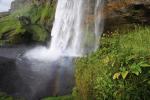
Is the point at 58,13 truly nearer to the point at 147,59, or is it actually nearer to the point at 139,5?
the point at 139,5

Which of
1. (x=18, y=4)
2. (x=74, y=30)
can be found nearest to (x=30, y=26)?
(x=74, y=30)

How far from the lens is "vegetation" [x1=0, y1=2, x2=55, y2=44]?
30.3 m

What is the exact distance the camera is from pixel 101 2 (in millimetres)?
20750

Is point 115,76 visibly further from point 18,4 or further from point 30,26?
point 18,4

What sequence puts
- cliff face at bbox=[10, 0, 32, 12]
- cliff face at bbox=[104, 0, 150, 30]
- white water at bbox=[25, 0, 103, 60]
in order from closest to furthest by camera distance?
cliff face at bbox=[104, 0, 150, 30] → white water at bbox=[25, 0, 103, 60] → cliff face at bbox=[10, 0, 32, 12]

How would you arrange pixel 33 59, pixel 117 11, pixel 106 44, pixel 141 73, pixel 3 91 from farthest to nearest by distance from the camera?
pixel 33 59
pixel 117 11
pixel 3 91
pixel 106 44
pixel 141 73

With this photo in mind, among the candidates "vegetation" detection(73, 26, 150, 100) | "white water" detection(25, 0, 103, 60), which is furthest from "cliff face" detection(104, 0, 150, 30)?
"vegetation" detection(73, 26, 150, 100)

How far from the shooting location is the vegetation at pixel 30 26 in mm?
30328

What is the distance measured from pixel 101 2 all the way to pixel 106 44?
1146 cm

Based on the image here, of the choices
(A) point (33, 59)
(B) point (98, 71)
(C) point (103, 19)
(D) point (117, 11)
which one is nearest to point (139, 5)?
(D) point (117, 11)

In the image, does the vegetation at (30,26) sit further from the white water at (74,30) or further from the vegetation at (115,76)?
the vegetation at (115,76)

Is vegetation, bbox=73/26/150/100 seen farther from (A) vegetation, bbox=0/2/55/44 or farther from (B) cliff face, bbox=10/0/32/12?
(B) cliff face, bbox=10/0/32/12

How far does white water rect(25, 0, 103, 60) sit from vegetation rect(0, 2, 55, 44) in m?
2.59

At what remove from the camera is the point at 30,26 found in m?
33.6
